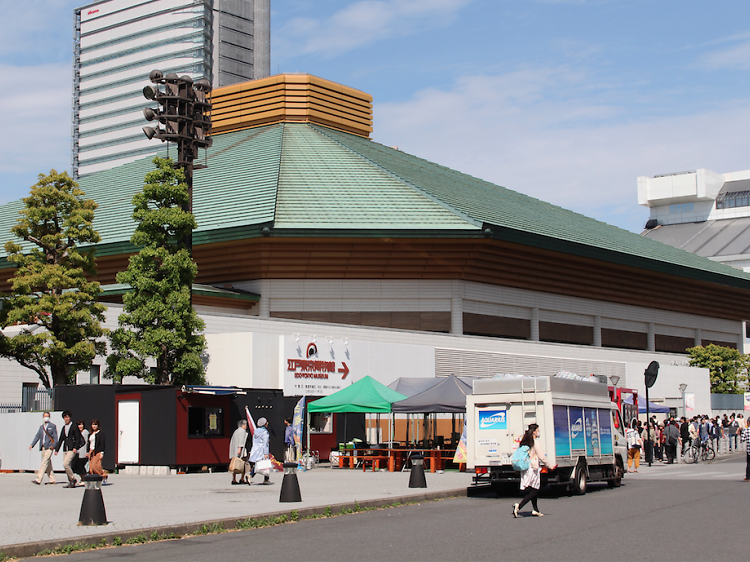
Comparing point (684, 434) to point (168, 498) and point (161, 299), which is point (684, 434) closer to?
point (161, 299)

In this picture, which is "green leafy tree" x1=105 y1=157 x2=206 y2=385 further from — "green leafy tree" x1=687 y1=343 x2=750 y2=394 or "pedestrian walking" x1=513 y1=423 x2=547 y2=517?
"green leafy tree" x1=687 y1=343 x2=750 y2=394

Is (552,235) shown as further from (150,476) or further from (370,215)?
(150,476)

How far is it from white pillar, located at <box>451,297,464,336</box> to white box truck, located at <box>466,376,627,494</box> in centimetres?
2247

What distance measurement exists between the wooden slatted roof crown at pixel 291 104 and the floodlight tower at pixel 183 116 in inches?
1121

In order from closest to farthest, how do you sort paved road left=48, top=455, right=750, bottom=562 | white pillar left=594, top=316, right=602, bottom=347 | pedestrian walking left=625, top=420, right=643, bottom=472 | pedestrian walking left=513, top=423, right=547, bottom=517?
paved road left=48, top=455, right=750, bottom=562
pedestrian walking left=513, top=423, right=547, bottom=517
pedestrian walking left=625, top=420, right=643, bottom=472
white pillar left=594, top=316, right=602, bottom=347

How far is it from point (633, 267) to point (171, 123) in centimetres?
3161

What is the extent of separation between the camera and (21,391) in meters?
31.3

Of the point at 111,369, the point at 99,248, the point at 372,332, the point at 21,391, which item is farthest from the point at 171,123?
the point at 99,248

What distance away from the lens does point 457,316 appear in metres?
45.4

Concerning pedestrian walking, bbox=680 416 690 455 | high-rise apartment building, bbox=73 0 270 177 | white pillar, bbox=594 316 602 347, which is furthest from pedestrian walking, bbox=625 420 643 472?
high-rise apartment building, bbox=73 0 270 177

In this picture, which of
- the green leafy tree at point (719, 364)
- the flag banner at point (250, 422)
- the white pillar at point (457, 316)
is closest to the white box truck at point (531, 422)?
the flag banner at point (250, 422)

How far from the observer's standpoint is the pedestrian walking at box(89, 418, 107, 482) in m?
21.2

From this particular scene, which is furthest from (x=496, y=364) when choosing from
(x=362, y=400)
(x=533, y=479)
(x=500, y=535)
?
(x=500, y=535)

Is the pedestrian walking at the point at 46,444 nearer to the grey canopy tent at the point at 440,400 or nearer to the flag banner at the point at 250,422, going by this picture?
the flag banner at the point at 250,422
